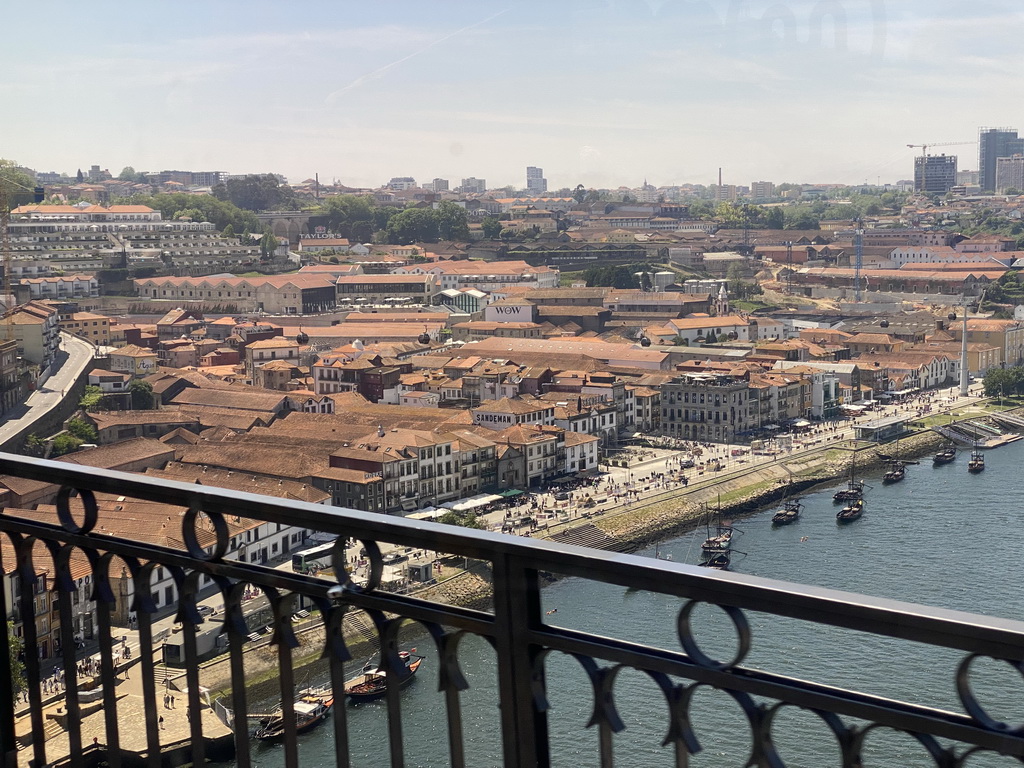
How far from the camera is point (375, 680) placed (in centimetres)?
53

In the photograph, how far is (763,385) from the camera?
28.9 feet

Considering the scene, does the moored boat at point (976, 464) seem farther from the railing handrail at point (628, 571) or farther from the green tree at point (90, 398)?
the railing handrail at point (628, 571)

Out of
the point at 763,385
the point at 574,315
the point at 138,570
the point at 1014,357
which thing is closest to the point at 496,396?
the point at 763,385

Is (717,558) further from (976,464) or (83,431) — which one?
(83,431)

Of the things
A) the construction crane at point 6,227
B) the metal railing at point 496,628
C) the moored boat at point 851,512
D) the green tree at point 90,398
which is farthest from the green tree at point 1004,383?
the metal railing at point 496,628

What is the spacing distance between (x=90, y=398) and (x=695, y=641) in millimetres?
8541

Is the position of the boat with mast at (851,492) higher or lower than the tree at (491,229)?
lower

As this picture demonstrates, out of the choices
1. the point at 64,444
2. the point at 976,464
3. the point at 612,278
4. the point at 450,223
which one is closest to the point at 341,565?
the point at 64,444

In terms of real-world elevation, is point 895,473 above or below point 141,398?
below

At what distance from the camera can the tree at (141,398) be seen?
8.66 metres

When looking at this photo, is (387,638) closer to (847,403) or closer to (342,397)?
(342,397)

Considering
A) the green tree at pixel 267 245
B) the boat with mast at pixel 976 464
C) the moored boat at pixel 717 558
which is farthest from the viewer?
the green tree at pixel 267 245

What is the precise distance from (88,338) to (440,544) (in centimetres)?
1149

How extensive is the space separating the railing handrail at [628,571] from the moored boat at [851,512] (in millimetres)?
6202
